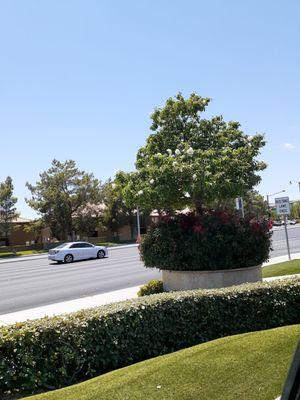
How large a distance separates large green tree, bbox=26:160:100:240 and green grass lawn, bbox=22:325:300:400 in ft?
164

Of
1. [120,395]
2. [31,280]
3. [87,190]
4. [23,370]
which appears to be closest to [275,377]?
[120,395]

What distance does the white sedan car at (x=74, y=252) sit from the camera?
101 feet

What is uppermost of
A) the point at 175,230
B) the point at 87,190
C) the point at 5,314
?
the point at 87,190

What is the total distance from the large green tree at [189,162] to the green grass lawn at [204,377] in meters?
4.97

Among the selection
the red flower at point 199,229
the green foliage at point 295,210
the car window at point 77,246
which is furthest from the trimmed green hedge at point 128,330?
the green foliage at point 295,210

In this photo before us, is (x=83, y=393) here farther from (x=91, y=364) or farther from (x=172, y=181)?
(x=172, y=181)

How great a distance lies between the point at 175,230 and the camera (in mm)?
10852

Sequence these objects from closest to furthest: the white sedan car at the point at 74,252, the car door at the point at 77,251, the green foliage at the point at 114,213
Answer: the white sedan car at the point at 74,252 → the car door at the point at 77,251 → the green foliage at the point at 114,213

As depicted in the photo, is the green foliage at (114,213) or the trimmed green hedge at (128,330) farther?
the green foliage at (114,213)

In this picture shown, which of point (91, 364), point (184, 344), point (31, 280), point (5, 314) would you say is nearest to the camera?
point (91, 364)

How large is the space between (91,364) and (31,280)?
1522 centimetres

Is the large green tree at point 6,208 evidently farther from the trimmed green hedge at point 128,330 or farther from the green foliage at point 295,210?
the green foliage at point 295,210

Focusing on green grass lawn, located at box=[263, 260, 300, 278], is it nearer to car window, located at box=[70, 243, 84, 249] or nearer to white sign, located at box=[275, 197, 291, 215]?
white sign, located at box=[275, 197, 291, 215]

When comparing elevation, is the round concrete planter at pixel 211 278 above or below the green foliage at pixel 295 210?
below
